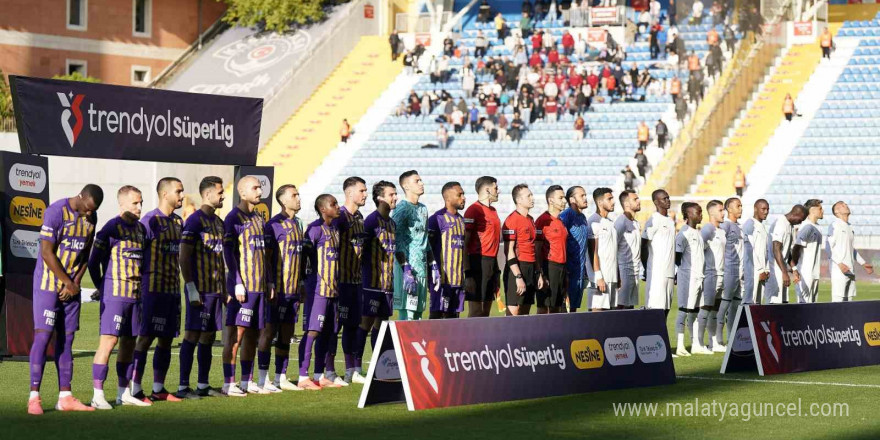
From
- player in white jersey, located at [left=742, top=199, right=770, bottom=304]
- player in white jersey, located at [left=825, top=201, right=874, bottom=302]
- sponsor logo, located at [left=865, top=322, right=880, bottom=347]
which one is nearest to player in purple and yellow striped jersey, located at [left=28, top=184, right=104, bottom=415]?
sponsor logo, located at [left=865, top=322, right=880, bottom=347]

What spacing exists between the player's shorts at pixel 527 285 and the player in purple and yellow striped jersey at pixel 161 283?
455 cm

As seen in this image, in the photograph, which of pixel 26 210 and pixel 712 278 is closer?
pixel 26 210

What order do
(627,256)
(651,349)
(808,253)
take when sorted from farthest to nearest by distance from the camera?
(808,253), (627,256), (651,349)

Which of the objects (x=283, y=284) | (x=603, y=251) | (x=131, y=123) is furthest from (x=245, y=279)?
(x=603, y=251)

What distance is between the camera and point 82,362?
51.4 feet

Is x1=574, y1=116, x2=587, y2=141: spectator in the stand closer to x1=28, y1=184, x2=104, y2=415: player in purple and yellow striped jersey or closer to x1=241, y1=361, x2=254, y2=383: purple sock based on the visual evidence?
x1=241, y1=361, x2=254, y2=383: purple sock

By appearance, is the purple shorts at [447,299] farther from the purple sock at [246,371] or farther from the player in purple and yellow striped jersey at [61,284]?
the player in purple and yellow striped jersey at [61,284]

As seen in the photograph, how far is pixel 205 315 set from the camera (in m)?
12.3

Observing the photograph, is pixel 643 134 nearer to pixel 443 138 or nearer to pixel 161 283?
pixel 443 138

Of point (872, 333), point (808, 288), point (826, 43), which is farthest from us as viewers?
point (826, 43)

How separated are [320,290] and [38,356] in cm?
298

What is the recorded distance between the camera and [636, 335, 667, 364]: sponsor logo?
1341 centimetres

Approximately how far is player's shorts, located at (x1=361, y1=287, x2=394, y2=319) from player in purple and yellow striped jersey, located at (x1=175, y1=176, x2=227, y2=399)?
1.92m

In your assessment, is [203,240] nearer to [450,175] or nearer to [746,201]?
[746,201]
